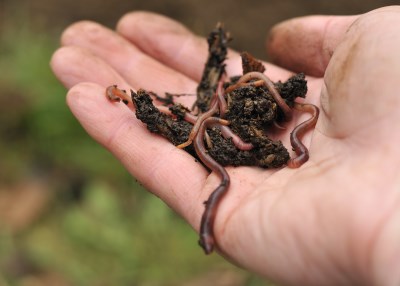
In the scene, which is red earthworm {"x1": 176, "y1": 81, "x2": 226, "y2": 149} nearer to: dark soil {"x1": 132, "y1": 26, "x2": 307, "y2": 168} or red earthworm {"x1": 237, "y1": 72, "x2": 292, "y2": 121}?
dark soil {"x1": 132, "y1": 26, "x2": 307, "y2": 168}

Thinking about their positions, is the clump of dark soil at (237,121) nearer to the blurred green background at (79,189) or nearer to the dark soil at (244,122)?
the dark soil at (244,122)

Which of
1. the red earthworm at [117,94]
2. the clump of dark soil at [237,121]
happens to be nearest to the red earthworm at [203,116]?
the clump of dark soil at [237,121]

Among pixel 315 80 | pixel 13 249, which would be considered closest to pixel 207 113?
pixel 315 80

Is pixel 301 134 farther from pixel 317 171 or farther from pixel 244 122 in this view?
pixel 317 171

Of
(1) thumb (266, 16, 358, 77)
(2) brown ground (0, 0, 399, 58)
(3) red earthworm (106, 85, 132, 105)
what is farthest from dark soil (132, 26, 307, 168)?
(2) brown ground (0, 0, 399, 58)

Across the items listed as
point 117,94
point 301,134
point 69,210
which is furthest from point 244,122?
point 69,210

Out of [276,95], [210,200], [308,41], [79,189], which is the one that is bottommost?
[79,189]
